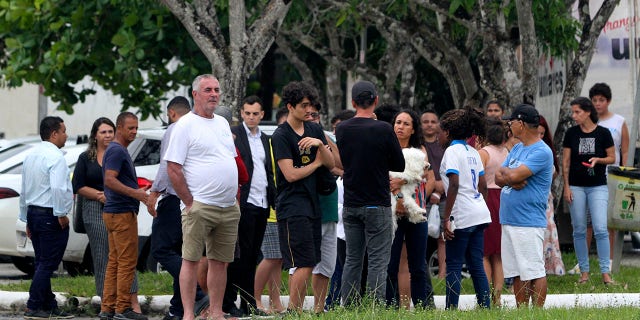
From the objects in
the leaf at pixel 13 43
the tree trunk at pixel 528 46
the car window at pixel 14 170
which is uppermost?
the leaf at pixel 13 43

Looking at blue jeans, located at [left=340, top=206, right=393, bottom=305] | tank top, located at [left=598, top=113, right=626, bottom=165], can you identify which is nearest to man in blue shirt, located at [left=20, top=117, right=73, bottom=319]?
blue jeans, located at [left=340, top=206, right=393, bottom=305]

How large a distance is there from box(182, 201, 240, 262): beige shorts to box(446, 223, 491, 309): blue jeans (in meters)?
1.69

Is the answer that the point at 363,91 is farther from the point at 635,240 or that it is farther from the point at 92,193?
the point at 635,240

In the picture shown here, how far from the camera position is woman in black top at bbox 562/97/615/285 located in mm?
12703

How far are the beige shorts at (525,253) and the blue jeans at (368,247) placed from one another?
3.14 ft

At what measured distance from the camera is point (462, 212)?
1016 centimetres

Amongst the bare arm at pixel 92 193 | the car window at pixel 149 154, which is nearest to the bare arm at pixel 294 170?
the bare arm at pixel 92 193

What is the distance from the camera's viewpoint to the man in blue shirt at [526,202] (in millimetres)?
9867

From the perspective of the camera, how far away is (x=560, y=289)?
1223 centimetres

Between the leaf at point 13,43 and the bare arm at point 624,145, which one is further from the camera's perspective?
the leaf at point 13,43

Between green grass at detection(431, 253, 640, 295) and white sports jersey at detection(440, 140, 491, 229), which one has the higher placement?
white sports jersey at detection(440, 140, 491, 229)

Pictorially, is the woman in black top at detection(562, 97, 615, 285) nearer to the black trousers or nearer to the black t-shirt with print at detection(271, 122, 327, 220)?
the black trousers

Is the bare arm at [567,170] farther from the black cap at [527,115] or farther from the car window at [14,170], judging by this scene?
the car window at [14,170]

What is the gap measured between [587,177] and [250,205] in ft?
12.7
